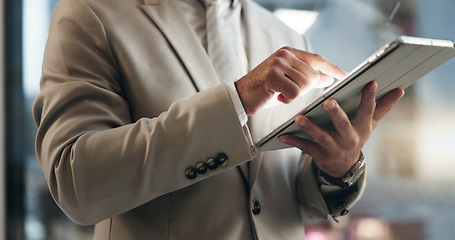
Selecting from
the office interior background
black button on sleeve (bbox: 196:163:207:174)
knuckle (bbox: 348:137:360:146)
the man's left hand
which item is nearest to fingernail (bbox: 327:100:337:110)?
the man's left hand

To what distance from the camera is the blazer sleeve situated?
72cm

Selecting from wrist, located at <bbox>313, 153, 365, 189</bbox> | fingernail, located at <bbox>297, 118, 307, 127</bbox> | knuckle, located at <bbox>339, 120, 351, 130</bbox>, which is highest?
fingernail, located at <bbox>297, 118, 307, 127</bbox>

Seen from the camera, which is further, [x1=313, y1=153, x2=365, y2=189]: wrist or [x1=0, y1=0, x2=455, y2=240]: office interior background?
[x1=0, y1=0, x2=455, y2=240]: office interior background

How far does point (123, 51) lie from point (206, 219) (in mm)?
350

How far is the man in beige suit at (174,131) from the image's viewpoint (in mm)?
724

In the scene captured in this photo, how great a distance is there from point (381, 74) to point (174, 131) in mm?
329

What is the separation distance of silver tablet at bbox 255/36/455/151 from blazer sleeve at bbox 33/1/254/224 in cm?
9

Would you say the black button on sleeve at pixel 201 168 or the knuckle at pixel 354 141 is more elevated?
the knuckle at pixel 354 141

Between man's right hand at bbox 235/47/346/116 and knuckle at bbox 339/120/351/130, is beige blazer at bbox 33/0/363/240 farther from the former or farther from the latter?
knuckle at bbox 339/120/351/130

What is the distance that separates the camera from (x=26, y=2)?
2.24 m

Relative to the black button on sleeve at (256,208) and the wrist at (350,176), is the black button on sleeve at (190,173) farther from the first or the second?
the wrist at (350,176)

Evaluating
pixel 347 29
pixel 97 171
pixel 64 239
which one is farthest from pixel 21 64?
pixel 97 171

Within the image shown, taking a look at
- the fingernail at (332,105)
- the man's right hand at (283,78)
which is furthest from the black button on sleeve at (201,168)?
the fingernail at (332,105)

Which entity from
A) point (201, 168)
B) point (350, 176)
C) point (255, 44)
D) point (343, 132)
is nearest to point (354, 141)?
point (343, 132)
